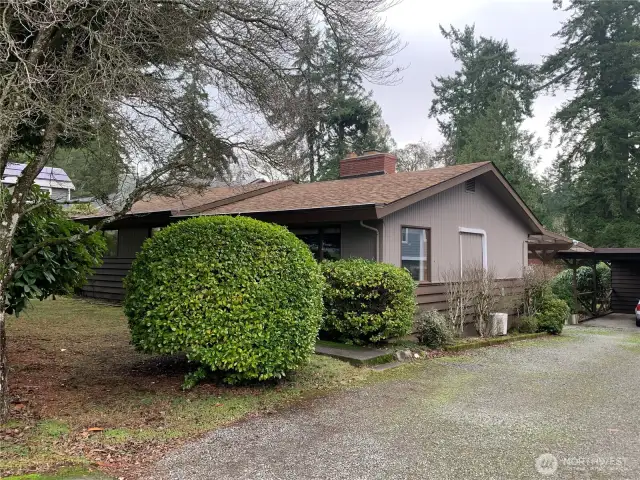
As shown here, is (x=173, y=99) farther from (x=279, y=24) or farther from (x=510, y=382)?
(x=510, y=382)

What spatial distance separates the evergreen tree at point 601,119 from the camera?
82.2 ft

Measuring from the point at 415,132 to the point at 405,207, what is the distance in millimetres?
29420

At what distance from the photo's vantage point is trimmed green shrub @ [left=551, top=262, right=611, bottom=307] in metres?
17.8

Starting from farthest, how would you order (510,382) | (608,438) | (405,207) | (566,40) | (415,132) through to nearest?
1. (415,132)
2. (566,40)
3. (405,207)
4. (510,382)
5. (608,438)

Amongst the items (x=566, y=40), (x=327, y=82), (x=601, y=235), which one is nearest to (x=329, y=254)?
(x=327, y=82)

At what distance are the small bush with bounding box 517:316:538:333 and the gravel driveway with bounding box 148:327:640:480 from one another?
4.43 m

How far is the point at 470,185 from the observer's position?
11516 millimetres

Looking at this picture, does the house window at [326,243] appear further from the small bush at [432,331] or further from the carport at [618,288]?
the carport at [618,288]

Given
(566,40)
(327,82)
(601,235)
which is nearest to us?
(327,82)

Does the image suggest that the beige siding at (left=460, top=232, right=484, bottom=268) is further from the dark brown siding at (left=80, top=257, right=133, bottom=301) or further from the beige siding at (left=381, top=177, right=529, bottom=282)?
the dark brown siding at (left=80, top=257, right=133, bottom=301)

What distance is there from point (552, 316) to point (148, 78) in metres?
10.4

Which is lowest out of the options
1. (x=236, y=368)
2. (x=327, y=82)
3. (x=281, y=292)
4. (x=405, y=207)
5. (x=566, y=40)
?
(x=236, y=368)

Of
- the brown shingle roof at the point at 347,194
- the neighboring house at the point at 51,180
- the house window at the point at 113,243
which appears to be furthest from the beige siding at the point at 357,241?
the house window at the point at 113,243

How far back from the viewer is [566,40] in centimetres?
2820
